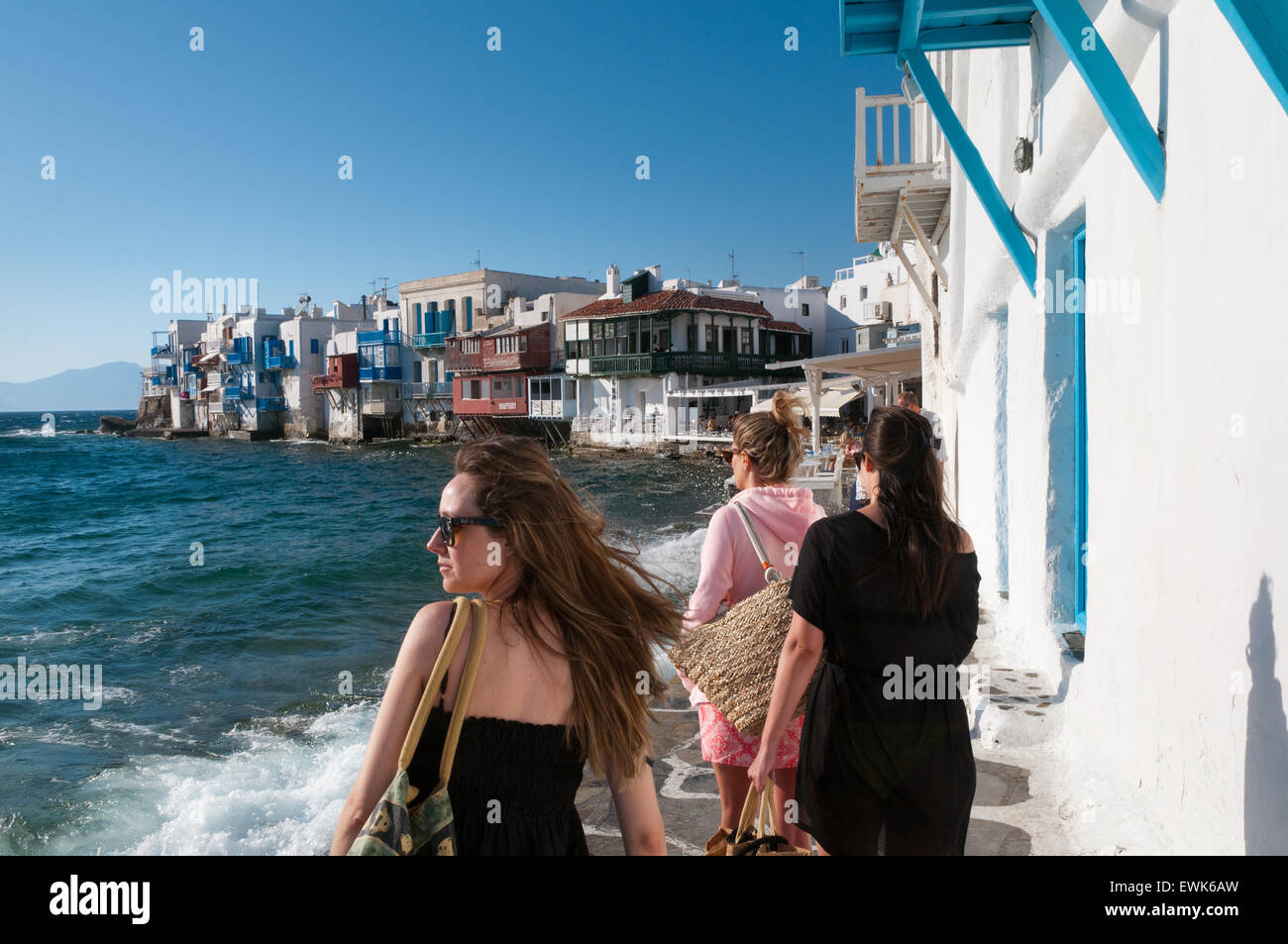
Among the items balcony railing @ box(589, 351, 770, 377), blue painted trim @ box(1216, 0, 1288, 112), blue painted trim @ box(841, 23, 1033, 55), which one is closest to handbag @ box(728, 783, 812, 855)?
A: blue painted trim @ box(1216, 0, 1288, 112)

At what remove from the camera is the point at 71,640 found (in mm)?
13898

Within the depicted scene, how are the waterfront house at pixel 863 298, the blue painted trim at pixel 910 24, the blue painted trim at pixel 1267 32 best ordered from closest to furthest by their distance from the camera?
the blue painted trim at pixel 1267 32 < the blue painted trim at pixel 910 24 < the waterfront house at pixel 863 298

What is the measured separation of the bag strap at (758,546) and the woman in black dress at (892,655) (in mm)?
521

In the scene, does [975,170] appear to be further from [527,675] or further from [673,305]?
[673,305]

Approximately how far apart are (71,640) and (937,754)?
15.0 meters

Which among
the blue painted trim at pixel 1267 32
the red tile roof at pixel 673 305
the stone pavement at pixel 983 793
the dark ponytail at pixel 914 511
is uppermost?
the red tile roof at pixel 673 305

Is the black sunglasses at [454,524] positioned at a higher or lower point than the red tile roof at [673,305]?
lower

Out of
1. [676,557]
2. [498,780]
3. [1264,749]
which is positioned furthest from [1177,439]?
[676,557]

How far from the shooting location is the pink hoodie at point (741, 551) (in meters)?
3.02

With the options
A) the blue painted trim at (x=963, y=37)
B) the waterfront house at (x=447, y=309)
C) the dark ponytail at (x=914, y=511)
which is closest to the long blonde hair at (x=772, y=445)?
the dark ponytail at (x=914, y=511)

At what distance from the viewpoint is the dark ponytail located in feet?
7.54

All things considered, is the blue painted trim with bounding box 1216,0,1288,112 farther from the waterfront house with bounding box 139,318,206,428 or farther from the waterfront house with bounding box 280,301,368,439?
the waterfront house with bounding box 139,318,206,428

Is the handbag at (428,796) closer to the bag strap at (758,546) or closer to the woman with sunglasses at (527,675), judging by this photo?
the woman with sunglasses at (527,675)
